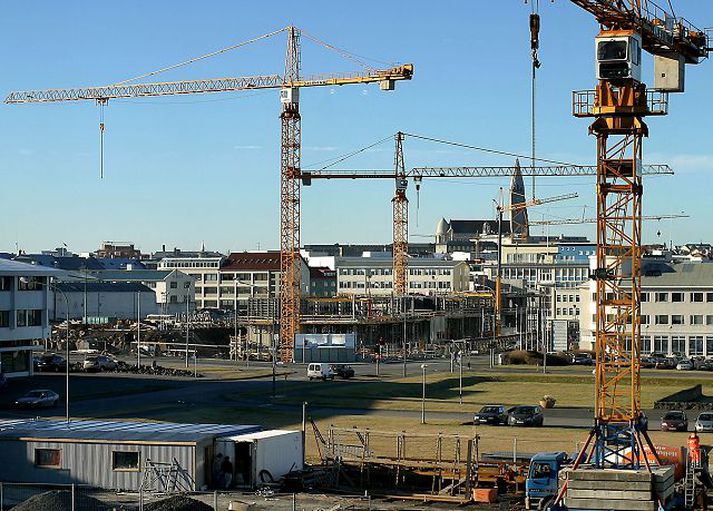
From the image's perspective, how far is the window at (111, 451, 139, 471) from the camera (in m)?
40.0

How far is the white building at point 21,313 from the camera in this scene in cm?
8406

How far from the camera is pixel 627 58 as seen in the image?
40656mm

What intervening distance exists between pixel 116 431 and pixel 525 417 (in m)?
24.6

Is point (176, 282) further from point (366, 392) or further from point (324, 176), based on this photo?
point (366, 392)

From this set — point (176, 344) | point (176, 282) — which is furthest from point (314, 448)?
point (176, 282)

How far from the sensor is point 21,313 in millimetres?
85812

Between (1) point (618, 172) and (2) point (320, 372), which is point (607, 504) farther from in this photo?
(2) point (320, 372)

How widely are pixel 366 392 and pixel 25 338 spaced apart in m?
24.8

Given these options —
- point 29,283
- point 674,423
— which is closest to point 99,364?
point 29,283

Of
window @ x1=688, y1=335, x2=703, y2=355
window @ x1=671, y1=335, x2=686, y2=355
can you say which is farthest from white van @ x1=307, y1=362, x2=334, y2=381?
window @ x1=688, y1=335, x2=703, y2=355

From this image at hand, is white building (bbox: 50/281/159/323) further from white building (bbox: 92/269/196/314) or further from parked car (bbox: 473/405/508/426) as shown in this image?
parked car (bbox: 473/405/508/426)

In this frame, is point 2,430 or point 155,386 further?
point 155,386

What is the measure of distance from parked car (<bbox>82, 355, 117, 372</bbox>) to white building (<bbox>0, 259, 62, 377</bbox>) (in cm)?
660

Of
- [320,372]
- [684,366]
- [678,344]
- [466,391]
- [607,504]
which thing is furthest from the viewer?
[678,344]
